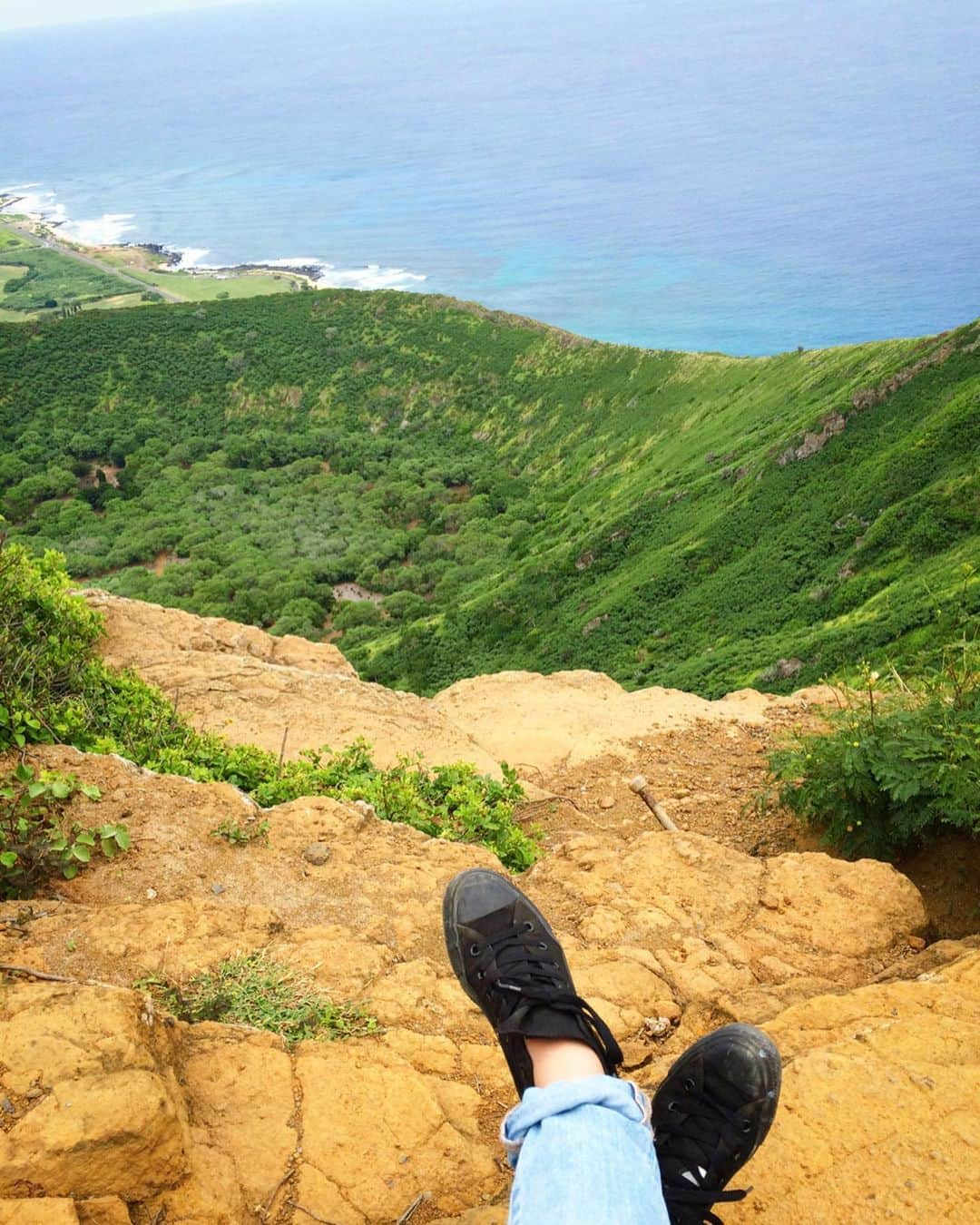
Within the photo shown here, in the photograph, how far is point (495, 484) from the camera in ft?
183

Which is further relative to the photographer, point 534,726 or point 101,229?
point 101,229

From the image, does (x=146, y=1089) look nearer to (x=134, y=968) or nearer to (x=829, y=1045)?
(x=134, y=968)

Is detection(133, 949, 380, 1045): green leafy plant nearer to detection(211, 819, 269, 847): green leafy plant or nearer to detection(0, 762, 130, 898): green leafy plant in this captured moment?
detection(0, 762, 130, 898): green leafy plant

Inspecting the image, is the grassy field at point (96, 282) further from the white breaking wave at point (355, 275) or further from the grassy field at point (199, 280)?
the white breaking wave at point (355, 275)

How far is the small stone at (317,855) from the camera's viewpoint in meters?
5.79

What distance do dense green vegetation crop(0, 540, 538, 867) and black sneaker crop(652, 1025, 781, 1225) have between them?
345 centimetres

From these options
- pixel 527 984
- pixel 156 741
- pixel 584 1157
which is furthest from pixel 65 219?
pixel 584 1157

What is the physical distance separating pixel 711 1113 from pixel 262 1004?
206cm

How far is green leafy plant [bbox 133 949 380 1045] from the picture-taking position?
394 centimetres

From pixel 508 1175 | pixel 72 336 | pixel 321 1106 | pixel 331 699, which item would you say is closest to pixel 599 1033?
pixel 508 1175

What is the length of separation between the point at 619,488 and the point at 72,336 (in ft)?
176

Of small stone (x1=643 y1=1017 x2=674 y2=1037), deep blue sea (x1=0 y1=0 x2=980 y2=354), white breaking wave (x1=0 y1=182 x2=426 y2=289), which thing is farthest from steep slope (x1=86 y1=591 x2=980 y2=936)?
white breaking wave (x1=0 y1=182 x2=426 y2=289)

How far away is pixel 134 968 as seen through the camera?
165 inches

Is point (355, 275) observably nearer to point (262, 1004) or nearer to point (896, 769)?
point (896, 769)
